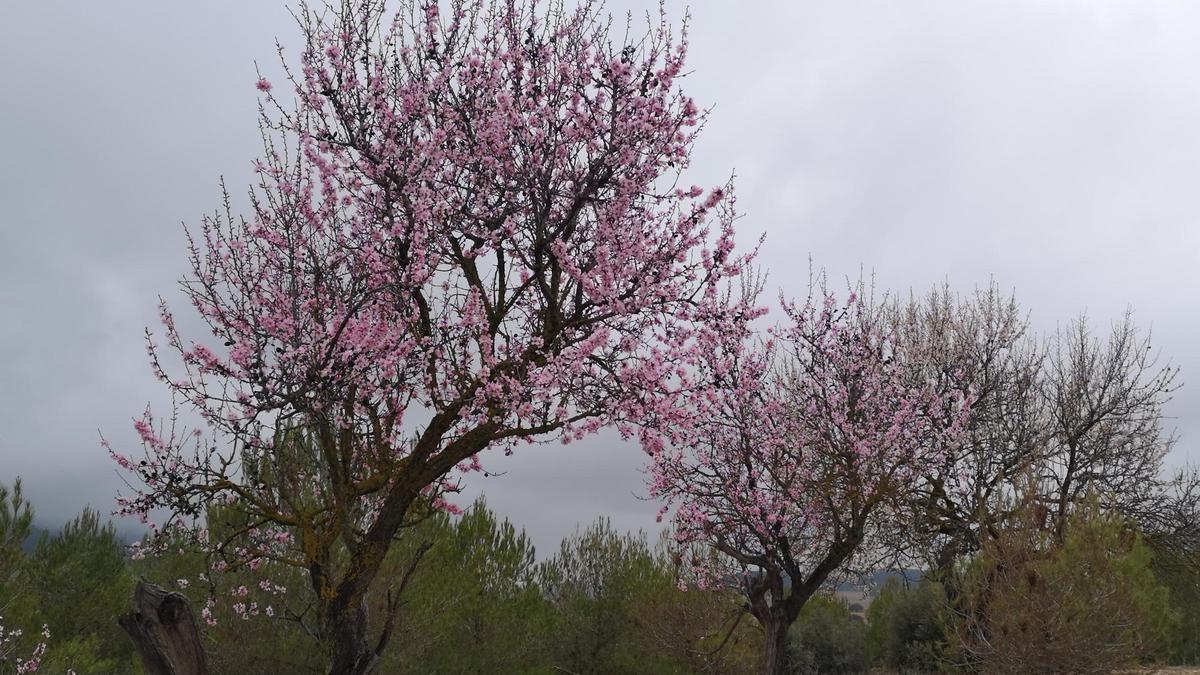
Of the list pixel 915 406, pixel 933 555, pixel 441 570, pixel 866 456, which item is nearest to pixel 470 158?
pixel 866 456

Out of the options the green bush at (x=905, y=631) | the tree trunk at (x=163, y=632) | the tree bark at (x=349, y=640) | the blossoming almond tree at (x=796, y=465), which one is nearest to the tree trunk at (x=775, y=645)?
the blossoming almond tree at (x=796, y=465)

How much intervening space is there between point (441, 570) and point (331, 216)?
11.1 meters

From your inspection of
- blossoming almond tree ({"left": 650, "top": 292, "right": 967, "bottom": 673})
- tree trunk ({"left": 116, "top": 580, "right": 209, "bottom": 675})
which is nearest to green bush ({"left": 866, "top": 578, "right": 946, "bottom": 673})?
blossoming almond tree ({"left": 650, "top": 292, "right": 967, "bottom": 673})

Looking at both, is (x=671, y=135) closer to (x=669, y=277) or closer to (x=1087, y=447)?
(x=669, y=277)

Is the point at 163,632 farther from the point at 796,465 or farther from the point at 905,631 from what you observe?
the point at 905,631

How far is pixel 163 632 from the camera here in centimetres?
519

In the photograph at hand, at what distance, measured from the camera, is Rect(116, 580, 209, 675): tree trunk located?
16.8ft

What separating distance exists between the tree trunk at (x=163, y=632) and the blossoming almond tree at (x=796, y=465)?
10985 mm

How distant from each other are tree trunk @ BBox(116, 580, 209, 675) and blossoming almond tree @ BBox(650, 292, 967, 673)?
11.0 meters

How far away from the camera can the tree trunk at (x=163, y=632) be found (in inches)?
202

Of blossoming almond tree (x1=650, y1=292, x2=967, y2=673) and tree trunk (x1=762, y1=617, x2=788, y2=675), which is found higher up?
blossoming almond tree (x1=650, y1=292, x2=967, y2=673)

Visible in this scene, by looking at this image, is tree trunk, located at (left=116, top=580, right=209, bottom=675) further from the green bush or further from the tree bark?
the green bush

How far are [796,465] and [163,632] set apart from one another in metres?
13.5

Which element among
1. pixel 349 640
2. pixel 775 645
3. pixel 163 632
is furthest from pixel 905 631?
pixel 163 632
